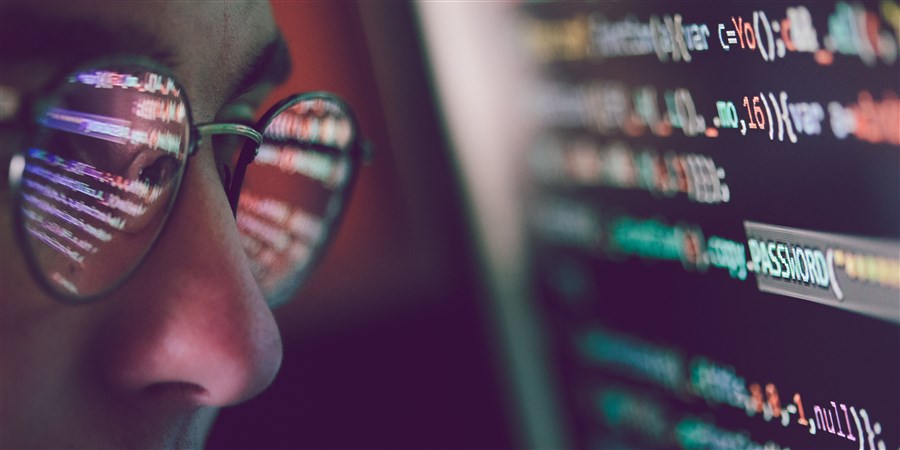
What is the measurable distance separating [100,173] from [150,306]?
0.10 metres

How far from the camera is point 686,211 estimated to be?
852mm

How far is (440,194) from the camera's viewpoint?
4.72 ft

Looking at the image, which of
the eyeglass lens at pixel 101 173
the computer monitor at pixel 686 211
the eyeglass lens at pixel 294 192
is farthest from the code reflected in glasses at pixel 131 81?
the computer monitor at pixel 686 211

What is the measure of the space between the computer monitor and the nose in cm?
40

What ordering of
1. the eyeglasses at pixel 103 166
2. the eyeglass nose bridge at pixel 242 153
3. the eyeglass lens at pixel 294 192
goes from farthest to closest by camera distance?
the eyeglass lens at pixel 294 192 < the eyeglass nose bridge at pixel 242 153 < the eyeglasses at pixel 103 166

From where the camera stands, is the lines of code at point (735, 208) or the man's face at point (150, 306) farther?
the lines of code at point (735, 208)

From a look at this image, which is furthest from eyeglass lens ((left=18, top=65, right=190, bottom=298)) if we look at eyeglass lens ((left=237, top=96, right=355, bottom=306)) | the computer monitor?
the computer monitor

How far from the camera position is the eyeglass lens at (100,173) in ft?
1.62

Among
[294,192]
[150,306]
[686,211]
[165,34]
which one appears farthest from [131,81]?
[686,211]

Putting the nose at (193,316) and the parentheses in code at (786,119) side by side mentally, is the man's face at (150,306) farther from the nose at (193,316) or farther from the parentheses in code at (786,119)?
the parentheses in code at (786,119)

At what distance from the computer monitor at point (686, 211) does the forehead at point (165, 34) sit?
1.19ft

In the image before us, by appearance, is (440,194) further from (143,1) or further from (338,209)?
(143,1)

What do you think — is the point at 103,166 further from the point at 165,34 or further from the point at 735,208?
the point at 735,208

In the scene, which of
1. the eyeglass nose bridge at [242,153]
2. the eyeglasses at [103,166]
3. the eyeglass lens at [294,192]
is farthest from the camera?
the eyeglass lens at [294,192]
